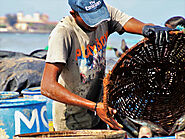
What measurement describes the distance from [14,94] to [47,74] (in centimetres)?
144

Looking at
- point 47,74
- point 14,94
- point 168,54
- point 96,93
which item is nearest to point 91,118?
point 96,93

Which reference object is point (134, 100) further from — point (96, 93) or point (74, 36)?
point (74, 36)

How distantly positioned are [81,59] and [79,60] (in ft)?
0.05

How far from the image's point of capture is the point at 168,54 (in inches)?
103

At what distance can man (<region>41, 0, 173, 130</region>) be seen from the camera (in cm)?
199

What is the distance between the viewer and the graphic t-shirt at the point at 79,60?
208 cm

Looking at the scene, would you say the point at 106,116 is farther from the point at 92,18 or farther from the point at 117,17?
the point at 117,17

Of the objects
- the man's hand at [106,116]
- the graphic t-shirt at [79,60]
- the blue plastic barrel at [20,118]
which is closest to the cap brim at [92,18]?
the graphic t-shirt at [79,60]

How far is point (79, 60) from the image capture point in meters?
2.20

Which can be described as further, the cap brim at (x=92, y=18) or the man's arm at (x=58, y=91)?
the cap brim at (x=92, y=18)

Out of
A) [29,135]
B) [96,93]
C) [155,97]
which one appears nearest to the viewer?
[29,135]

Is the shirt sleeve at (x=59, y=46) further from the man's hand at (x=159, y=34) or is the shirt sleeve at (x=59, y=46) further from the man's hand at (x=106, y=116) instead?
the man's hand at (x=159, y=34)

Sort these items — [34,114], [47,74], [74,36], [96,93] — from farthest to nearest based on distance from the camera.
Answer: [34,114]
[96,93]
[74,36]
[47,74]

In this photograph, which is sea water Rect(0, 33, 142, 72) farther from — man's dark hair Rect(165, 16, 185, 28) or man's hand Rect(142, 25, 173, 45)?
man's hand Rect(142, 25, 173, 45)
